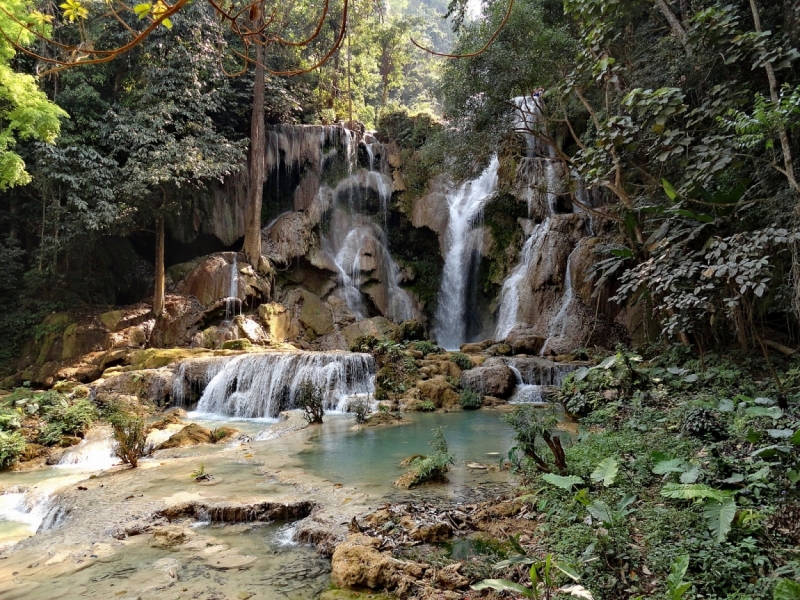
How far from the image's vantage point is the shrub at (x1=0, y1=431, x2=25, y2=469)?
714 centimetres

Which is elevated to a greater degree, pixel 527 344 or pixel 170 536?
pixel 527 344

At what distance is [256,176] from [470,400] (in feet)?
40.6

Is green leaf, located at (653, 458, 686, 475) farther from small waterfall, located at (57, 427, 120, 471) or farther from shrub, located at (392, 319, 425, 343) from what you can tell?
shrub, located at (392, 319, 425, 343)

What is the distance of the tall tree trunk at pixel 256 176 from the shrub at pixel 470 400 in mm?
10219

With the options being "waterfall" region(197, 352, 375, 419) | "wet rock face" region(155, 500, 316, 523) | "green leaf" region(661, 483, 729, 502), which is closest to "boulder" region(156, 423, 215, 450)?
"wet rock face" region(155, 500, 316, 523)

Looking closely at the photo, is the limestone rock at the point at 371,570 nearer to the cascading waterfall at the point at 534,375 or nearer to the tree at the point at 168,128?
the cascading waterfall at the point at 534,375

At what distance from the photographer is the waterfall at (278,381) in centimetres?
1167

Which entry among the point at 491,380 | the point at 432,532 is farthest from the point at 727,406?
the point at 491,380

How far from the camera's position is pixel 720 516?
2.72 meters

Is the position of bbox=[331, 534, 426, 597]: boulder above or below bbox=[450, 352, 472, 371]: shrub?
below

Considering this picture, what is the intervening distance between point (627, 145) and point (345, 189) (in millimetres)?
16558

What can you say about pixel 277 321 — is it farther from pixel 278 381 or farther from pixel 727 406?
pixel 727 406

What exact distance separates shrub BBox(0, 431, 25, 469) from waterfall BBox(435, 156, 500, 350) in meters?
14.1

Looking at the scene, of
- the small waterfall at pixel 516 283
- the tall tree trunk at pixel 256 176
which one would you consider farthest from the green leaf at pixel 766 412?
the tall tree trunk at pixel 256 176
